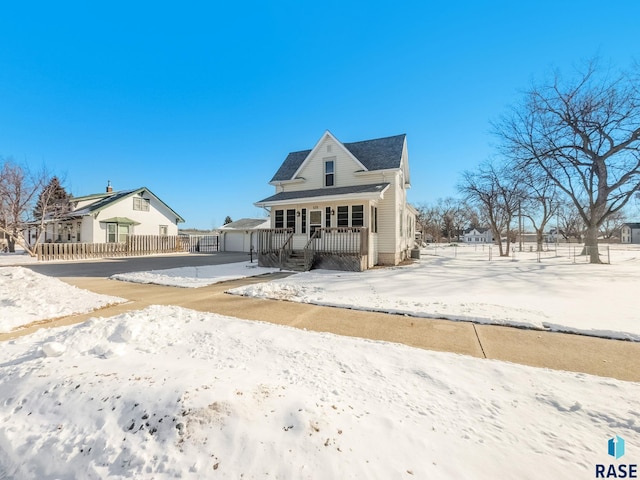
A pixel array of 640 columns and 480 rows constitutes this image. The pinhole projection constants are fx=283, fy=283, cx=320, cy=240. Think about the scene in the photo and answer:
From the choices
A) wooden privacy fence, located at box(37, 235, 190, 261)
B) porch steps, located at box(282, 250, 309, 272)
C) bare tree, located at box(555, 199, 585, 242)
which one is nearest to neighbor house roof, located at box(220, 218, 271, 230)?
wooden privacy fence, located at box(37, 235, 190, 261)

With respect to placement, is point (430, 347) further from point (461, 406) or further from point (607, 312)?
point (607, 312)

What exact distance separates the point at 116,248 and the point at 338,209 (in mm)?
19457

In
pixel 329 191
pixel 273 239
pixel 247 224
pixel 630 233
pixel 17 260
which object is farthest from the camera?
pixel 630 233

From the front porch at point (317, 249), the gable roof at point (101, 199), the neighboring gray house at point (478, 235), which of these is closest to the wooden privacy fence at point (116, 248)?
the gable roof at point (101, 199)

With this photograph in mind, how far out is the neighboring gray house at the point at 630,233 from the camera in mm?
72312

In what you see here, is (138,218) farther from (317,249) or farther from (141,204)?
(317,249)

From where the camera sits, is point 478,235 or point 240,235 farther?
point 478,235

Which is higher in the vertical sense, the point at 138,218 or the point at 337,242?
the point at 138,218

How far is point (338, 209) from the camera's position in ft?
47.4

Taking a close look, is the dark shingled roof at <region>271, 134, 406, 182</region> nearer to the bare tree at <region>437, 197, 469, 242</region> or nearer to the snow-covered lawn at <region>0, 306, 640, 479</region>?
the snow-covered lawn at <region>0, 306, 640, 479</region>

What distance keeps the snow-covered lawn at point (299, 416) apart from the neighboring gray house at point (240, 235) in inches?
1008

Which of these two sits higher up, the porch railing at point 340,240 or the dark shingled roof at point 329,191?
the dark shingled roof at point 329,191

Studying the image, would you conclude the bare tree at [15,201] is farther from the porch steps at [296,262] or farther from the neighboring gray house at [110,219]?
the porch steps at [296,262]

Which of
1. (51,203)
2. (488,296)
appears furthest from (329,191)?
(51,203)
